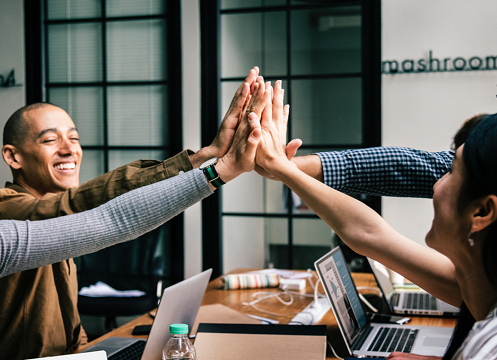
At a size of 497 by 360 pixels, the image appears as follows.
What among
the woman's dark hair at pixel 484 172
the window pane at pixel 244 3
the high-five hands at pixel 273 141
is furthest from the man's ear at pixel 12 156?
the window pane at pixel 244 3

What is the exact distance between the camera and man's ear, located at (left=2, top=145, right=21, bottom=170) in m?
1.71

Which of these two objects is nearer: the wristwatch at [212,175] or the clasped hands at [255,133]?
the wristwatch at [212,175]

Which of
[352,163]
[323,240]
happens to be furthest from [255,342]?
[323,240]

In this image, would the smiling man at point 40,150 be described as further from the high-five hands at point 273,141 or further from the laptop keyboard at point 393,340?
the laptop keyboard at point 393,340

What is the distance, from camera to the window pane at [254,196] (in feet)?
12.1

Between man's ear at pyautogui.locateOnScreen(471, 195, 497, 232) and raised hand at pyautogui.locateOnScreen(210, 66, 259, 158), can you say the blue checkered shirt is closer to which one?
Answer: raised hand at pyautogui.locateOnScreen(210, 66, 259, 158)

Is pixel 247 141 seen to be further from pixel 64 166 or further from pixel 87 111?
pixel 87 111

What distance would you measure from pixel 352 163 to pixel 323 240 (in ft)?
6.99

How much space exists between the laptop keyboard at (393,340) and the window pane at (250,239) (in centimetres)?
206

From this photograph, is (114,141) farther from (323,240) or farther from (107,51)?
(323,240)

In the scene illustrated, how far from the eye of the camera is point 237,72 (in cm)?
372

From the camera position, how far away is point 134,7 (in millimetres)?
3785

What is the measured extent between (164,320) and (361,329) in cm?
72

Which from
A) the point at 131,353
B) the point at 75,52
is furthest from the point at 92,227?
the point at 75,52
